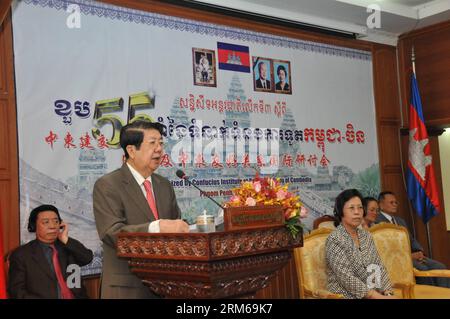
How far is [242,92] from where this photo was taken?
5105mm

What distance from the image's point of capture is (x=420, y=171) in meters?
6.03

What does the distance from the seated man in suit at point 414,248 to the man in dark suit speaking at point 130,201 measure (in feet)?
11.3

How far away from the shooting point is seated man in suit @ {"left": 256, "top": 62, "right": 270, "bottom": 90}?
523 centimetres

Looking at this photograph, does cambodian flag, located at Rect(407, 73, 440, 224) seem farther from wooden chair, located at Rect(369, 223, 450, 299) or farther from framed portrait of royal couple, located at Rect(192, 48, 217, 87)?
framed portrait of royal couple, located at Rect(192, 48, 217, 87)

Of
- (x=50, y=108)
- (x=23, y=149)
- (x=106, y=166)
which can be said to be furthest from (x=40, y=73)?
(x=106, y=166)

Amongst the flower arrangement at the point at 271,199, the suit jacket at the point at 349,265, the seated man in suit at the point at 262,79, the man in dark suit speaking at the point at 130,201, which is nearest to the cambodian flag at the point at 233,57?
the seated man in suit at the point at 262,79

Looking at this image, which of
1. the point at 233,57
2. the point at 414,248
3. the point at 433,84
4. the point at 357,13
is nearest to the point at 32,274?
the point at 233,57

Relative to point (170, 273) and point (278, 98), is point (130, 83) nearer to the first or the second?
point (278, 98)

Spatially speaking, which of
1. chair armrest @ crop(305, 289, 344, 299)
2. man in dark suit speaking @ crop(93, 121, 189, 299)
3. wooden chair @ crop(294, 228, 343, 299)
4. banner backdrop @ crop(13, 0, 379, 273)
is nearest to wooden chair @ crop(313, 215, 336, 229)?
banner backdrop @ crop(13, 0, 379, 273)

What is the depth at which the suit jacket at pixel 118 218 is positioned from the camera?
230 centimetres

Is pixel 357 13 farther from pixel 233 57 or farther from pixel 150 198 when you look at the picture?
pixel 150 198

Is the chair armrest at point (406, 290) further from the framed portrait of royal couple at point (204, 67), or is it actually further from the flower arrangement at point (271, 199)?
the framed portrait of royal couple at point (204, 67)

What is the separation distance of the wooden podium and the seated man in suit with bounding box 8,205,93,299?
5.16 ft

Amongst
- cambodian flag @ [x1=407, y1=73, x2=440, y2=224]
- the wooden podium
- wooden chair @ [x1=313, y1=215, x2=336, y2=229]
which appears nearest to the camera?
the wooden podium
